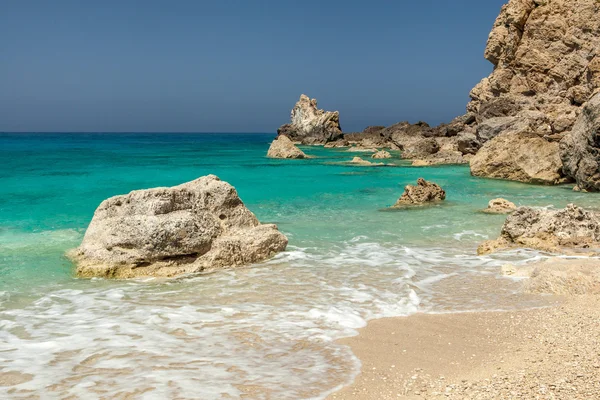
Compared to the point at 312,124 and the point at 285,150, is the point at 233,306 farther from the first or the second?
the point at 312,124

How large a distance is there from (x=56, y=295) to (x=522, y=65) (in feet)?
131

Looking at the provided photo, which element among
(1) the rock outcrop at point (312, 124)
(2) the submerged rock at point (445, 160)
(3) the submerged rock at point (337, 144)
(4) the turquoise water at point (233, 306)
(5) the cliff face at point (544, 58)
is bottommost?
(4) the turquoise water at point (233, 306)

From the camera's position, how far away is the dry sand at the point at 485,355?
11.6ft

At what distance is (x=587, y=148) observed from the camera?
1650 centimetres

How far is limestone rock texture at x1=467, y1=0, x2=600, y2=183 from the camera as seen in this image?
31531 millimetres

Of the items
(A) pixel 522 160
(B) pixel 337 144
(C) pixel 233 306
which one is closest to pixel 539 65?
(A) pixel 522 160

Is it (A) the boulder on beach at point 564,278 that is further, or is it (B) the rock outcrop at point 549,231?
(B) the rock outcrop at point 549,231

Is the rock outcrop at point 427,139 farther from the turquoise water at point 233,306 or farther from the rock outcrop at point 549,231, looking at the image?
the rock outcrop at point 549,231

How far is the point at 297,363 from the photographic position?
14.0 ft

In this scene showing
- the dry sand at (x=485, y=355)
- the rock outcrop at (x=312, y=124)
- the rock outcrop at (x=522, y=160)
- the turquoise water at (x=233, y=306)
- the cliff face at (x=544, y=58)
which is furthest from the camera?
the rock outcrop at (x=312, y=124)

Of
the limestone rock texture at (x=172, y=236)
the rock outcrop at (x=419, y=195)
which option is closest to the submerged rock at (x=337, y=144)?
the rock outcrop at (x=419, y=195)

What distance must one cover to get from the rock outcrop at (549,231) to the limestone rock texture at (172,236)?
3678mm

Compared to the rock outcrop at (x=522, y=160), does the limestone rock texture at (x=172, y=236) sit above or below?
below

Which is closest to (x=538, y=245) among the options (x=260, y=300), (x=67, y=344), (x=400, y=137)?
(x=260, y=300)
